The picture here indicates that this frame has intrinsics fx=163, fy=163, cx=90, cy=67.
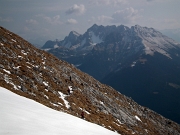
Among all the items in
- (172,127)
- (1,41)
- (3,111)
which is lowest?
(172,127)

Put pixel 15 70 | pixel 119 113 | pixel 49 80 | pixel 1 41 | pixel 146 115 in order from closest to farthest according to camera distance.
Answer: pixel 15 70 < pixel 49 80 < pixel 1 41 < pixel 119 113 < pixel 146 115

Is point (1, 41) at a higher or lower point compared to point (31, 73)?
higher

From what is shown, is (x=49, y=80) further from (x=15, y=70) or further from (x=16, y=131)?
(x=16, y=131)

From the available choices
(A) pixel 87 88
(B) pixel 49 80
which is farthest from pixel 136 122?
(B) pixel 49 80

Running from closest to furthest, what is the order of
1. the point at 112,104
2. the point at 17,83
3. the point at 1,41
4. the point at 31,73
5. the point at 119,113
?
the point at 17,83 < the point at 31,73 < the point at 1,41 < the point at 119,113 < the point at 112,104

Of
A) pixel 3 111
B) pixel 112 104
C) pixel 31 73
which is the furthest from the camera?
pixel 112 104

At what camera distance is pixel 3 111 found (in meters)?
13.7

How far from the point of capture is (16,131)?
424 inches

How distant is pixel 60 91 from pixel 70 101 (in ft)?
14.7

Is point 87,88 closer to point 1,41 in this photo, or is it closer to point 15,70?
point 15,70

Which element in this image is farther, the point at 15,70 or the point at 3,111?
the point at 15,70

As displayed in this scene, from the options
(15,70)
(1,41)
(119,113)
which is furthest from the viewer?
(119,113)

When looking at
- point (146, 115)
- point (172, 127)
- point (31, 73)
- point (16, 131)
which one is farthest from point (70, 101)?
point (172, 127)

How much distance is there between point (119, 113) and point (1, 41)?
1577 inches
